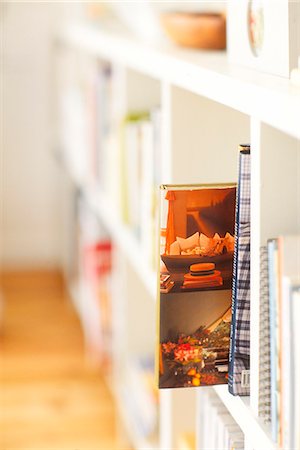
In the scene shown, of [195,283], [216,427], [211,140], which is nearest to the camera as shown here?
[195,283]

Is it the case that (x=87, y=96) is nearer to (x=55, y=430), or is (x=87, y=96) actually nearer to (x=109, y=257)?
(x=109, y=257)

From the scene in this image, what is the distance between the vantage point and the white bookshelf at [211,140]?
37.5 inches

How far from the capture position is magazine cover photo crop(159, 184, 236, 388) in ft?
3.49

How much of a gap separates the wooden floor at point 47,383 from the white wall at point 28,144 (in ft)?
1.05

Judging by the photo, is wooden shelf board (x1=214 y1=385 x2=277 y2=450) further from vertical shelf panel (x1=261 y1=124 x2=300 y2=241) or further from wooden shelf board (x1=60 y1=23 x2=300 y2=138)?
wooden shelf board (x1=60 y1=23 x2=300 y2=138)

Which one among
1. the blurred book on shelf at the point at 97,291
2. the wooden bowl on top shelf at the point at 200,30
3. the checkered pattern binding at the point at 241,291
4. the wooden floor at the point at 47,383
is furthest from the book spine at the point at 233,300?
the blurred book on shelf at the point at 97,291

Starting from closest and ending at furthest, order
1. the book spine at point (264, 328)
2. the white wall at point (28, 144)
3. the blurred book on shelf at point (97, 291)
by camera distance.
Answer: the book spine at point (264, 328) < the blurred book on shelf at point (97, 291) < the white wall at point (28, 144)

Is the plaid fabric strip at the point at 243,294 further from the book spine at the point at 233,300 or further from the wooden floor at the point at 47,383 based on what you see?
the wooden floor at the point at 47,383

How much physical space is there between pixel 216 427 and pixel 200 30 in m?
0.72

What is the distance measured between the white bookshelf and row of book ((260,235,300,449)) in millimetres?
13

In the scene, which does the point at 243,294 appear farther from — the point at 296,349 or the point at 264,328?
the point at 296,349

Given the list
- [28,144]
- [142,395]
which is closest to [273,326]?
[142,395]

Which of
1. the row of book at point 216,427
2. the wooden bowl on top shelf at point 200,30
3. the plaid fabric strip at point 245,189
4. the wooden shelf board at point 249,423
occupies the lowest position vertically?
the row of book at point 216,427

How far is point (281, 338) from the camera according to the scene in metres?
0.90
